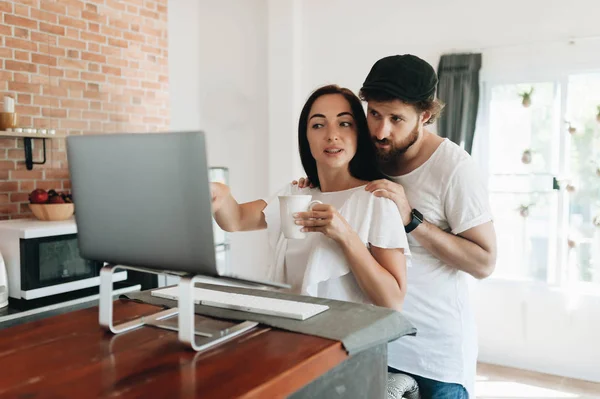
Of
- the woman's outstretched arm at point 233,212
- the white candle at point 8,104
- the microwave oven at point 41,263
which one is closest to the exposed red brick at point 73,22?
the white candle at point 8,104

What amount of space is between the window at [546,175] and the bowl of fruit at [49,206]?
9.64 ft

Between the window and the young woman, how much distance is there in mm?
2890

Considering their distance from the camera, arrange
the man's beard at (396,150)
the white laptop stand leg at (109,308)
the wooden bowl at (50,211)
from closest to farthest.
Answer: the white laptop stand leg at (109,308) → the man's beard at (396,150) → the wooden bowl at (50,211)

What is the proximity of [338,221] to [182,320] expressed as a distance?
1.64ft

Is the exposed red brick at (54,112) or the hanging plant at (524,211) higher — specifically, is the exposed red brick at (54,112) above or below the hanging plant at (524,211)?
above

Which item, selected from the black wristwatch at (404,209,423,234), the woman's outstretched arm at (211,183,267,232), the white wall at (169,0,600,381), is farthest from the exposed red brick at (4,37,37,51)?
the black wristwatch at (404,209,423,234)

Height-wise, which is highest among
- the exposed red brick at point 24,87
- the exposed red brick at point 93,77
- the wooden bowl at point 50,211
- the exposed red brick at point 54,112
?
the exposed red brick at point 93,77

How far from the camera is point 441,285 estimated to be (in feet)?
5.34

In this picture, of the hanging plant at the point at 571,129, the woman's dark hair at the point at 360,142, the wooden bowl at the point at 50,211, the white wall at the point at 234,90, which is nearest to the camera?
the woman's dark hair at the point at 360,142

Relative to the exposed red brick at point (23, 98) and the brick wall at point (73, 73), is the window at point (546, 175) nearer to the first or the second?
the brick wall at point (73, 73)

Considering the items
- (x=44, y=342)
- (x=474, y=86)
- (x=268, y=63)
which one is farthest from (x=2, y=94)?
(x=474, y=86)

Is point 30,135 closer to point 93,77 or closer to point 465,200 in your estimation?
point 93,77

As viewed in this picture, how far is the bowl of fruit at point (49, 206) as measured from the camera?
10.1ft

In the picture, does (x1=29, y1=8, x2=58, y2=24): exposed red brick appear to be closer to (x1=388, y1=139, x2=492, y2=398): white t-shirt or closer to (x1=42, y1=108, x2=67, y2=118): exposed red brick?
(x1=42, y1=108, x2=67, y2=118): exposed red brick
